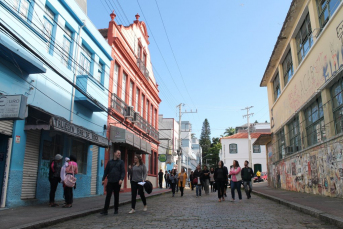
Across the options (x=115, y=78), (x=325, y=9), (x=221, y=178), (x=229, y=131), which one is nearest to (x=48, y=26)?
(x=115, y=78)

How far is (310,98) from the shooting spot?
13.3 meters

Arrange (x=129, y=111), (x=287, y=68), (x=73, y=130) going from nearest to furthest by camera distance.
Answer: (x=73, y=130) < (x=287, y=68) < (x=129, y=111)

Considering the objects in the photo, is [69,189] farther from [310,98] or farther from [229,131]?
[229,131]

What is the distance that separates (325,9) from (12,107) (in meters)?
11.5

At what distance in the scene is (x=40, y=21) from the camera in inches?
422

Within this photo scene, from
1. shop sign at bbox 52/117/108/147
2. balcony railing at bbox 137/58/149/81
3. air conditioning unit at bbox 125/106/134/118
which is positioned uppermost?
balcony railing at bbox 137/58/149/81

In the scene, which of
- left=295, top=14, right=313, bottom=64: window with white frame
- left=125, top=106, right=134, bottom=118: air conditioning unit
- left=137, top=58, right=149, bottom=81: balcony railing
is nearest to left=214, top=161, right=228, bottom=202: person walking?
left=295, top=14, right=313, bottom=64: window with white frame

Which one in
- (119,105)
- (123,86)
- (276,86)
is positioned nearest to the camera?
(119,105)

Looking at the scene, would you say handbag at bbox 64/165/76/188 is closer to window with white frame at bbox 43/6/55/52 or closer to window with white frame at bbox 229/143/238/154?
window with white frame at bbox 43/6/55/52

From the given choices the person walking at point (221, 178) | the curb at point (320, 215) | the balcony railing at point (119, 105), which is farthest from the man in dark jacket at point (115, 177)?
the balcony railing at point (119, 105)

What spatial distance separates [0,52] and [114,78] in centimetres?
988

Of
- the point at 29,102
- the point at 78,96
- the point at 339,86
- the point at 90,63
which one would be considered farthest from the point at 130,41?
the point at 339,86

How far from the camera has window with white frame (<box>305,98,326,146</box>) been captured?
41.3 feet

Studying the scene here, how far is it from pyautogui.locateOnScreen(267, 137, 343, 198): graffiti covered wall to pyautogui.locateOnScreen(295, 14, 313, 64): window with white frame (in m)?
4.68
